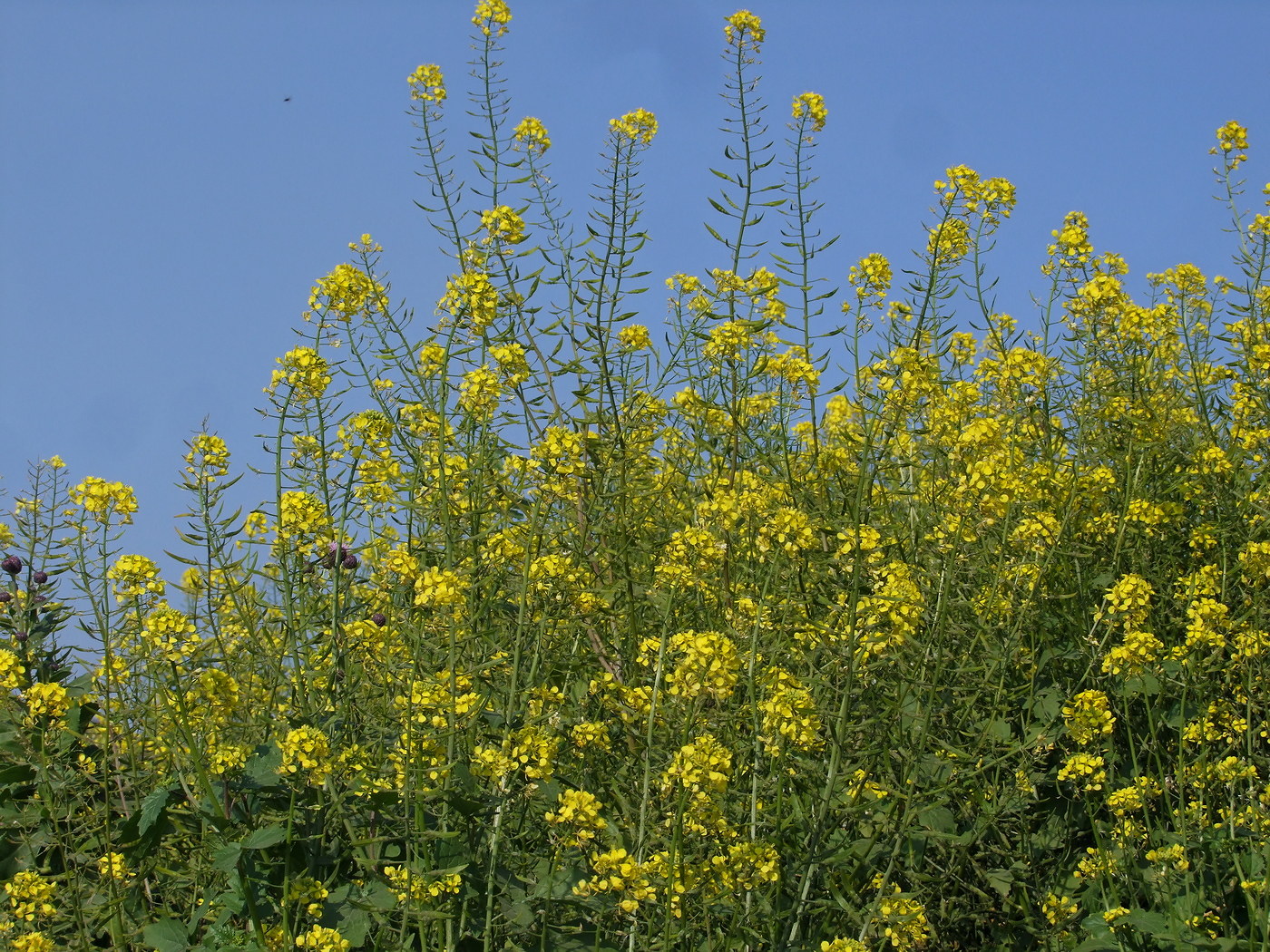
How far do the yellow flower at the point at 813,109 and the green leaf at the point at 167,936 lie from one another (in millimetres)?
3407

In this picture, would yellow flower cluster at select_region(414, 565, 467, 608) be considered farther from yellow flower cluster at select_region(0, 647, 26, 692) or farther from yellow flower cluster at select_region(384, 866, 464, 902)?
yellow flower cluster at select_region(0, 647, 26, 692)

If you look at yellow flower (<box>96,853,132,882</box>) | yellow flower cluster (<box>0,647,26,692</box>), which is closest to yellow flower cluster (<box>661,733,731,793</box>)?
yellow flower (<box>96,853,132,882</box>)

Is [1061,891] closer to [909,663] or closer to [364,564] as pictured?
[909,663]

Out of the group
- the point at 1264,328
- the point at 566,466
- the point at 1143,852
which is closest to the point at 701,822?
the point at 566,466

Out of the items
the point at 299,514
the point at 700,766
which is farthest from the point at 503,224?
the point at 700,766

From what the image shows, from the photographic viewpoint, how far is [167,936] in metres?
3.25

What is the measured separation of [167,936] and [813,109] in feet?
11.4

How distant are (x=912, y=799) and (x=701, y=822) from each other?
70 cm

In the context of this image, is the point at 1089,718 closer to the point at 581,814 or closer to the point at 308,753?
the point at 581,814

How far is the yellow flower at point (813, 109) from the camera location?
4625mm

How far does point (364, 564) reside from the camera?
3.84 m

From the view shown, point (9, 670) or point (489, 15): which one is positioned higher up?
point (489, 15)

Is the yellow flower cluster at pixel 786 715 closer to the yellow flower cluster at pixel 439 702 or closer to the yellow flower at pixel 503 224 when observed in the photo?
the yellow flower cluster at pixel 439 702

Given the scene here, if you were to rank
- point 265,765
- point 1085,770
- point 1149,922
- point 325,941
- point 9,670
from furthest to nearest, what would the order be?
point 9,670 < point 1085,770 < point 1149,922 < point 265,765 < point 325,941
